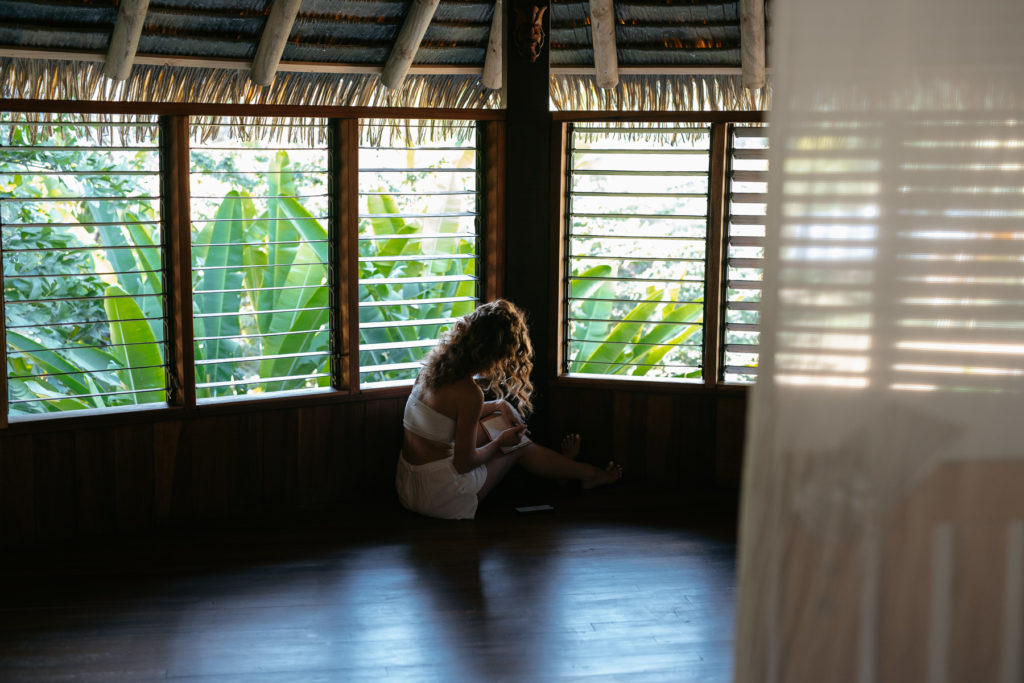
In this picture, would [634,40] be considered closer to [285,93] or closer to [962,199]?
[285,93]

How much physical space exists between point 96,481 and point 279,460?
71 cm

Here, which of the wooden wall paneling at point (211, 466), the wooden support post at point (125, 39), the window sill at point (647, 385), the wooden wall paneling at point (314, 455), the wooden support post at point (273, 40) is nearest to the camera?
the wooden support post at point (125, 39)

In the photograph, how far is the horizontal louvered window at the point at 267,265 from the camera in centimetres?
395

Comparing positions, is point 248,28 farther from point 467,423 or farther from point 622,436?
point 622,436

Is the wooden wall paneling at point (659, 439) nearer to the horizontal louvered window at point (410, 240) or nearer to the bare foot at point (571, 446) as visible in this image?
the bare foot at point (571, 446)

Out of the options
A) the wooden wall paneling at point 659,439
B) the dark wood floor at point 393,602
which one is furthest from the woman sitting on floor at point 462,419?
the wooden wall paneling at point 659,439

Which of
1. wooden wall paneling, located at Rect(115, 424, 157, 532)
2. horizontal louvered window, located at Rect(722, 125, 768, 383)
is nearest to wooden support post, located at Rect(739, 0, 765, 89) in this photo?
horizontal louvered window, located at Rect(722, 125, 768, 383)

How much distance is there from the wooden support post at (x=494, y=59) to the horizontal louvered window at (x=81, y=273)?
1.42m

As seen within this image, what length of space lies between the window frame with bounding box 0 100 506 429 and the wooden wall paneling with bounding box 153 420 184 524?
6cm

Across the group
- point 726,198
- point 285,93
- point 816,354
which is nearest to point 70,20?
point 285,93

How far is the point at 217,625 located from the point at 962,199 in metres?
2.62

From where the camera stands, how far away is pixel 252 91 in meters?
4.00

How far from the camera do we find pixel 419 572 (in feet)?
11.4

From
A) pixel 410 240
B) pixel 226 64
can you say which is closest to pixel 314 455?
pixel 410 240
